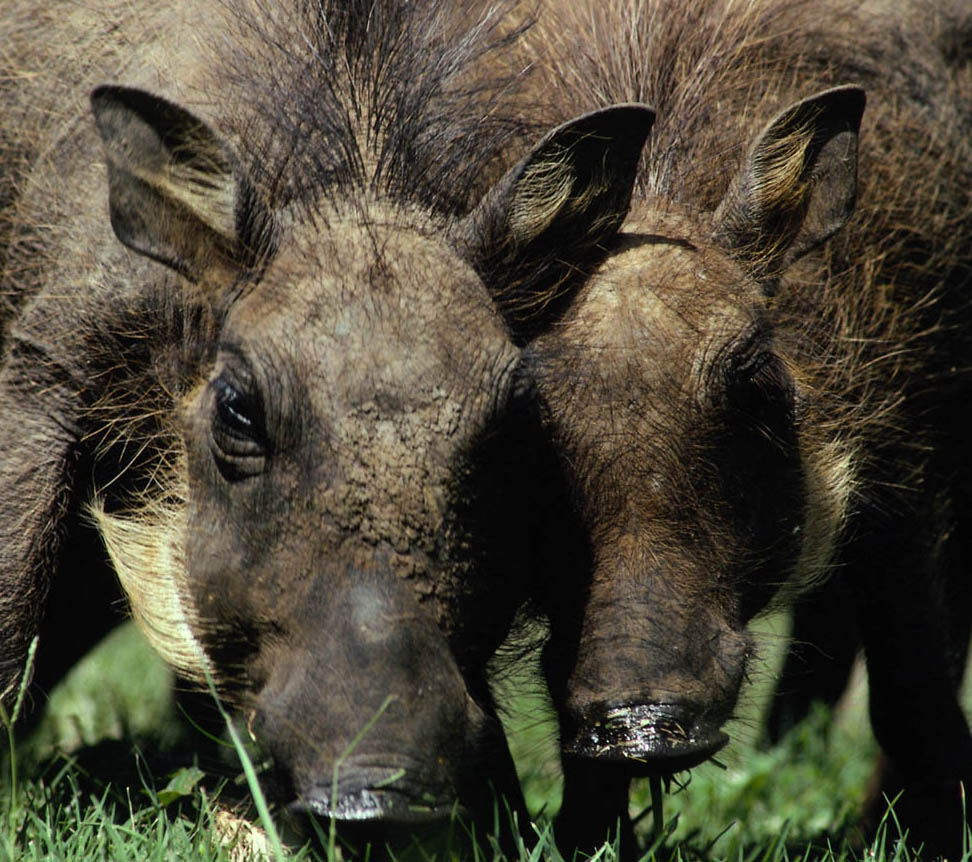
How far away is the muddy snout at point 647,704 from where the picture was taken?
2.94 m

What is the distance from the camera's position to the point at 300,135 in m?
3.31

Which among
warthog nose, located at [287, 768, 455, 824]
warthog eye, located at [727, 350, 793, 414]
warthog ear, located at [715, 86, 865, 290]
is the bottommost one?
warthog nose, located at [287, 768, 455, 824]

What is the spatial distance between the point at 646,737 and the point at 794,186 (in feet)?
4.15

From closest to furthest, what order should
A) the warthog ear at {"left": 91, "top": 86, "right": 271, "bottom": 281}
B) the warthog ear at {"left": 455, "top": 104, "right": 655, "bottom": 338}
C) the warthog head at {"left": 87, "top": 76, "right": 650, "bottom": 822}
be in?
the warthog head at {"left": 87, "top": 76, "right": 650, "bottom": 822} → the warthog ear at {"left": 91, "top": 86, "right": 271, "bottom": 281} → the warthog ear at {"left": 455, "top": 104, "right": 655, "bottom": 338}

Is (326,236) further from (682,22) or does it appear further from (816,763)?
(816,763)

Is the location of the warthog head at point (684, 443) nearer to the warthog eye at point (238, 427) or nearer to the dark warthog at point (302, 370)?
the dark warthog at point (302, 370)

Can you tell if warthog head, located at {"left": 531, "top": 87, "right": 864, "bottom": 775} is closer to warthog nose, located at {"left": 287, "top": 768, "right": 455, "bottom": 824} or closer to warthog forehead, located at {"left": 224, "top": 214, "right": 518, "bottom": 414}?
warthog forehead, located at {"left": 224, "top": 214, "right": 518, "bottom": 414}

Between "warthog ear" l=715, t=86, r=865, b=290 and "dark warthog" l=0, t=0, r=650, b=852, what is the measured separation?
0.33 meters

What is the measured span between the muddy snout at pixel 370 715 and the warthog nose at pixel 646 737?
0.96ft

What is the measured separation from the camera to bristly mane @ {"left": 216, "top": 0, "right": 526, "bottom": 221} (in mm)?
3281

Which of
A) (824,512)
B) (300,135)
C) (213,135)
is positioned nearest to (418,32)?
(300,135)

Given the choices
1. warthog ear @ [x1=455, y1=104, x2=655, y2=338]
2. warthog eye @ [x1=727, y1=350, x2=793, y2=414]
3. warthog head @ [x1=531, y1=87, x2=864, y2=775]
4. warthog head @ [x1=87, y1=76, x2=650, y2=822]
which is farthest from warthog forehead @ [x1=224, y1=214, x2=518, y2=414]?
warthog eye @ [x1=727, y1=350, x2=793, y2=414]

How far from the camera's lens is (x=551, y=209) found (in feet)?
10.7

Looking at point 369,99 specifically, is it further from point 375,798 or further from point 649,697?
point 375,798
